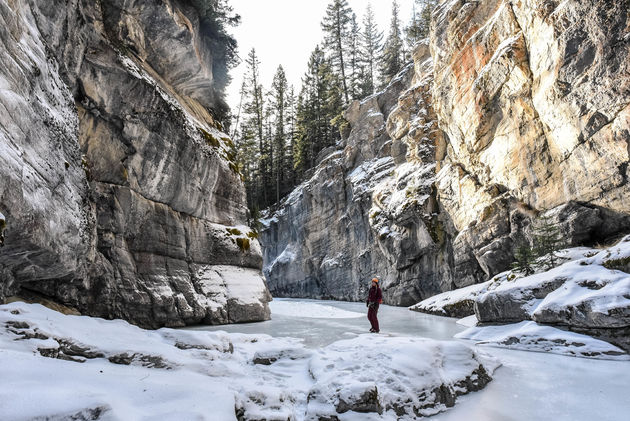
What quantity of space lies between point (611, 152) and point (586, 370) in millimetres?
8738

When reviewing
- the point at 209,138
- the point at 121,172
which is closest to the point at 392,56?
the point at 209,138

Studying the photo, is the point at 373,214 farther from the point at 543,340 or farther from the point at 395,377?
the point at 395,377

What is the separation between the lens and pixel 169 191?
45.1 feet

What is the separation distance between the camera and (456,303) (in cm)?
1612

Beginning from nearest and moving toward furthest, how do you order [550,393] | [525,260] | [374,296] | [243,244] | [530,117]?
[550,393], [374,296], [525,260], [530,117], [243,244]

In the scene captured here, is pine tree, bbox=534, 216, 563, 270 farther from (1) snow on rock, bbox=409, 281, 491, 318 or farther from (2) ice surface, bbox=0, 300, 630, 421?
(2) ice surface, bbox=0, 300, 630, 421

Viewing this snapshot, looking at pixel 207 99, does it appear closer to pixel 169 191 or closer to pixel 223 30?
pixel 223 30

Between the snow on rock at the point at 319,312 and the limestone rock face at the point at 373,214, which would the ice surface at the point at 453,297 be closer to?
the limestone rock face at the point at 373,214

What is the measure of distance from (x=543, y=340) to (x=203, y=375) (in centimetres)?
769

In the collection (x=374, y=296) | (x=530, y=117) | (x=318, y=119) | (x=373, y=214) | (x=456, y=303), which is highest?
(x=318, y=119)

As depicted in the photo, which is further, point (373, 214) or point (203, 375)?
point (373, 214)

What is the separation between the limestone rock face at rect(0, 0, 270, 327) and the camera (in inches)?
261

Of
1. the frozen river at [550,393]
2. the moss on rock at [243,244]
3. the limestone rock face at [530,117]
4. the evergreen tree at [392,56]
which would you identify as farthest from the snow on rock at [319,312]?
the evergreen tree at [392,56]

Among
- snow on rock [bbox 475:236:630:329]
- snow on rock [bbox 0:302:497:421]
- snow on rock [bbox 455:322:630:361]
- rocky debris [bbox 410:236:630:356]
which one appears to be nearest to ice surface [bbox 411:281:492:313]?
rocky debris [bbox 410:236:630:356]
